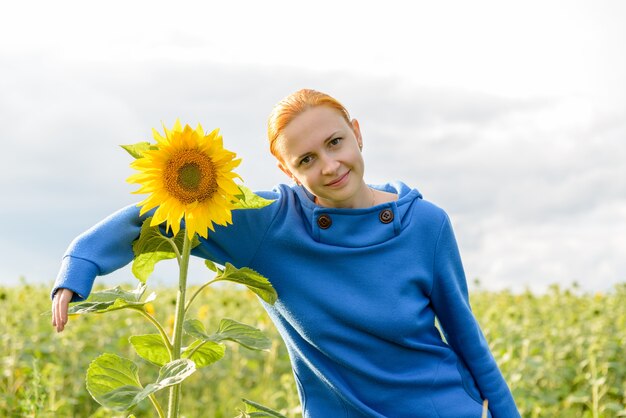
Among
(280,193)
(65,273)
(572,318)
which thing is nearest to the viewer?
(65,273)

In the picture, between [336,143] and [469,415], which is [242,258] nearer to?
[336,143]

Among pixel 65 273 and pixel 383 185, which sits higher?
pixel 383 185

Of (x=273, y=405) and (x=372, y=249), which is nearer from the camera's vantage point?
(x=372, y=249)

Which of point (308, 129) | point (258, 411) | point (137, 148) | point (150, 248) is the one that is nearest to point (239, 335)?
point (258, 411)

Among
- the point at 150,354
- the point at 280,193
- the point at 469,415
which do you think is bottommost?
the point at 469,415

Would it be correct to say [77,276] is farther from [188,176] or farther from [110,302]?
[188,176]

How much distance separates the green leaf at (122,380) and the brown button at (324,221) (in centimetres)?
68

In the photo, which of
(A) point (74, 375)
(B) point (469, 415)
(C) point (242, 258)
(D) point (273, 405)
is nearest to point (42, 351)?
(A) point (74, 375)

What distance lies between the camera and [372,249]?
2.24 m

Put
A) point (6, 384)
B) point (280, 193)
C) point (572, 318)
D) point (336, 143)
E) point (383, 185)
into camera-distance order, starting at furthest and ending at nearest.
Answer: point (572, 318), point (6, 384), point (383, 185), point (280, 193), point (336, 143)

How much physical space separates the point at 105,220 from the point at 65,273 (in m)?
0.19

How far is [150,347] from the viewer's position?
199 cm

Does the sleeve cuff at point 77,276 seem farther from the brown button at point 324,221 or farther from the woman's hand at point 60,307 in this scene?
the brown button at point 324,221

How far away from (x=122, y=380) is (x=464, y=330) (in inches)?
40.1
